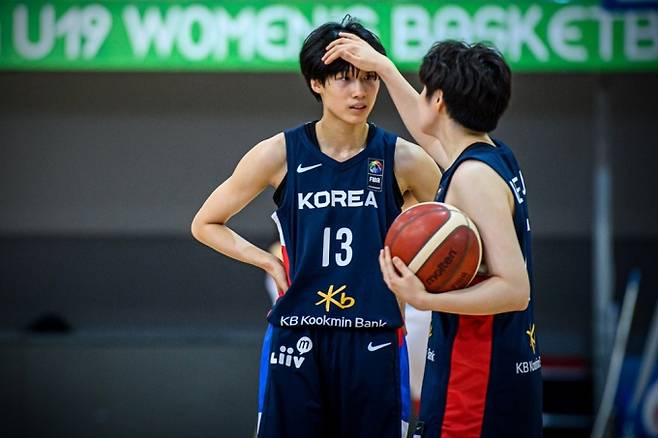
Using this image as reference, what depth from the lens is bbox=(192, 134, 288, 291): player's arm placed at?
3604 millimetres

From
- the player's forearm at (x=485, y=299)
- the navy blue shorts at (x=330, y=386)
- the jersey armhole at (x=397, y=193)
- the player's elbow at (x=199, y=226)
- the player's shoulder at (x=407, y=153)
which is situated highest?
the player's shoulder at (x=407, y=153)

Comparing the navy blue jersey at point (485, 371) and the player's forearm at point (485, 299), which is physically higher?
the player's forearm at point (485, 299)

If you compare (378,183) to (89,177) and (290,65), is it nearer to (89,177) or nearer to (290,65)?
(290,65)

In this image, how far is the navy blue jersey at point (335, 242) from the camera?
345 cm

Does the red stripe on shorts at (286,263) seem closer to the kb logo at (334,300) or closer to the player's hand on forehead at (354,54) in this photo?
the kb logo at (334,300)

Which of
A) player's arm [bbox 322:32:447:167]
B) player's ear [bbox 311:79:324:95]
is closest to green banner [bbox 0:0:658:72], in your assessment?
player's arm [bbox 322:32:447:167]

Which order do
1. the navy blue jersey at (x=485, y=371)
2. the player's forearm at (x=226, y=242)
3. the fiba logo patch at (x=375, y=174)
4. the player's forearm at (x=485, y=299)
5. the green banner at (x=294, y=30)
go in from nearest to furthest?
1. the player's forearm at (x=485, y=299)
2. the navy blue jersey at (x=485, y=371)
3. the fiba logo patch at (x=375, y=174)
4. the player's forearm at (x=226, y=242)
5. the green banner at (x=294, y=30)

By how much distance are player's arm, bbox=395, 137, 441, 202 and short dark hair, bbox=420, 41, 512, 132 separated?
0.53 meters

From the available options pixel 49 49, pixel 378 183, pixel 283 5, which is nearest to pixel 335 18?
pixel 283 5

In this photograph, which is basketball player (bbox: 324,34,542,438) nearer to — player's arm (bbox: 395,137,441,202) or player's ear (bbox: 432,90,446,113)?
player's ear (bbox: 432,90,446,113)

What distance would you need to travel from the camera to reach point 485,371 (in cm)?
295

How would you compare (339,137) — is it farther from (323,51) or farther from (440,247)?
(440,247)

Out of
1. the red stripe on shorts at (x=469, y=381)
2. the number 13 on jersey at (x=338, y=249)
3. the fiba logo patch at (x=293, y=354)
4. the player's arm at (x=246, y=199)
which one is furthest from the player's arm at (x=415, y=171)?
the red stripe on shorts at (x=469, y=381)

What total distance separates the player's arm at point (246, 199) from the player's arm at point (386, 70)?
41 centimetres
